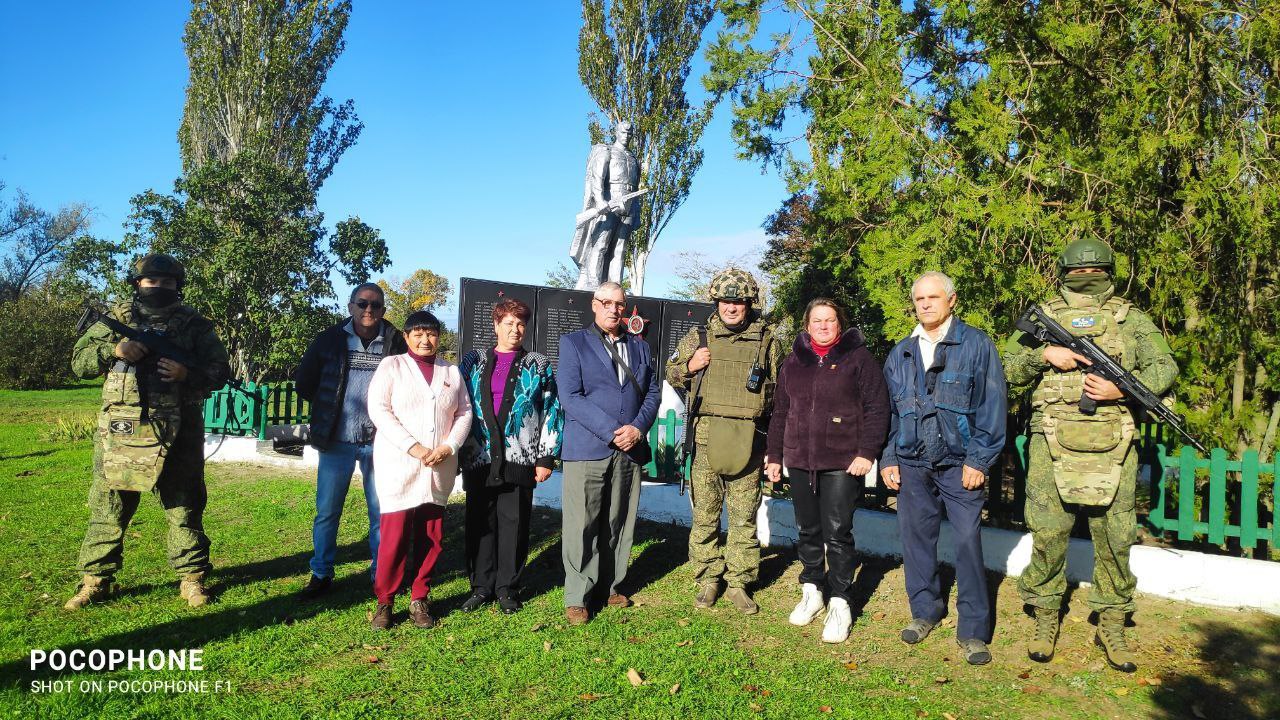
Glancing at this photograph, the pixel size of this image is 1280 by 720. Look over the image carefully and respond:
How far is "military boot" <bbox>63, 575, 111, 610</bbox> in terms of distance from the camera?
423 centimetres

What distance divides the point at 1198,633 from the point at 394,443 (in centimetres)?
441

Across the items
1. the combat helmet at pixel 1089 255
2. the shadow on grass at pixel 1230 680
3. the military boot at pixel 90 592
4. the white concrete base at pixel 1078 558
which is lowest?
the shadow on grass at pixel 1230 680

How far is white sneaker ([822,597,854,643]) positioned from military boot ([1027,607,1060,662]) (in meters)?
0.88

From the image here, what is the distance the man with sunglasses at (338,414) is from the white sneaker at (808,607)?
8.11ft

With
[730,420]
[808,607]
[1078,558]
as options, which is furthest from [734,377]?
[1078,558]

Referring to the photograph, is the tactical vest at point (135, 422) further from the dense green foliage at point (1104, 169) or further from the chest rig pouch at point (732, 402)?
the dense green foliage at point (1104, 169)

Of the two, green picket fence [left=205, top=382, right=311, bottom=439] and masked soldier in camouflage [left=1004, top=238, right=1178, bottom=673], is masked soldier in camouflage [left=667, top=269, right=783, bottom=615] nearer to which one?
masked soldier in camouflage [left=1004, top=238, right=1178, bottom=673]

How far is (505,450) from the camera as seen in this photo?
14.2 feet

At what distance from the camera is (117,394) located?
13.9 ft

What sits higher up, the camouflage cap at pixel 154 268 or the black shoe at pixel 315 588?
the camouflage cap at pixel 154 268

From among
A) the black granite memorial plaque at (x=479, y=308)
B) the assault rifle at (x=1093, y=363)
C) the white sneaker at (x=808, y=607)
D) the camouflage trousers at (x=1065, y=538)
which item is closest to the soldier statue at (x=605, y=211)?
the black granite memorial plaque at (x=479, y=308)

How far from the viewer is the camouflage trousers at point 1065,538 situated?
372 centimetres

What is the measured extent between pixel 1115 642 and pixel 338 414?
430 centimetres

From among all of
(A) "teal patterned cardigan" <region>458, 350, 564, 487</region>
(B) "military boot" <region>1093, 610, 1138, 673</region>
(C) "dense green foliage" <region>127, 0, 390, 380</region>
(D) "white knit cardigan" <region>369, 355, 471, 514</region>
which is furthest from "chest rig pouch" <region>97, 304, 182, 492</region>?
(C) "dense green foliage" <region>127, 0, 390, 380</region>
